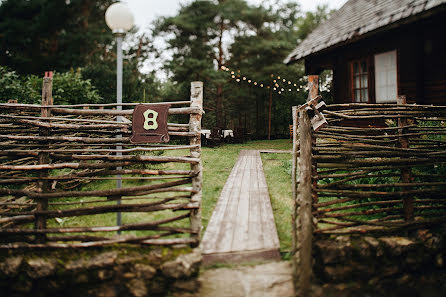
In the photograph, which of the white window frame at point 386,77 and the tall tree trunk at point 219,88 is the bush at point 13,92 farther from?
the tall tree trunk at point 219,88

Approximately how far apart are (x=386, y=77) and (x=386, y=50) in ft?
2.22

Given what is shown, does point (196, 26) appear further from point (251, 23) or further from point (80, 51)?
point (80, 51)

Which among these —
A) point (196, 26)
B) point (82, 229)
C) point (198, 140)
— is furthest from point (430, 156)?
point (196, 26)

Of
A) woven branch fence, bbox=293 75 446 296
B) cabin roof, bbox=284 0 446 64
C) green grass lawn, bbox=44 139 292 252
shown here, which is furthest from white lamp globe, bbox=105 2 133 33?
cabin roof, bbox=284 0 446 64

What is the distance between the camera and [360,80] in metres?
8.46

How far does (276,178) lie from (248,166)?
163 centimetres

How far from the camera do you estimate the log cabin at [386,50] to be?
6211 millimetres

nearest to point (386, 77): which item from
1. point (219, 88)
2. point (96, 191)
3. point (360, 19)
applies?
point (360, 19)

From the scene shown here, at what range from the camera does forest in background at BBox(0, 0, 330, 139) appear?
15.0 metres

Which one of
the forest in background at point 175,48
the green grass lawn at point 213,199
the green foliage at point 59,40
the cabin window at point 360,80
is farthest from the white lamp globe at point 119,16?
the green foliage at point 59,40

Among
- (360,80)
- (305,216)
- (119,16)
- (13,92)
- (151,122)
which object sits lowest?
(305,216)

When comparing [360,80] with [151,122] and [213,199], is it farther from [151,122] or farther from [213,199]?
[151,122]

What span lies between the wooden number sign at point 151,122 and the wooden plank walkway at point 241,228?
4.36 feet

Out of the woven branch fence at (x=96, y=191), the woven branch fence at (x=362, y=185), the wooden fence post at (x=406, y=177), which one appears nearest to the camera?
the woven branch fence at (x=362, y=185)
